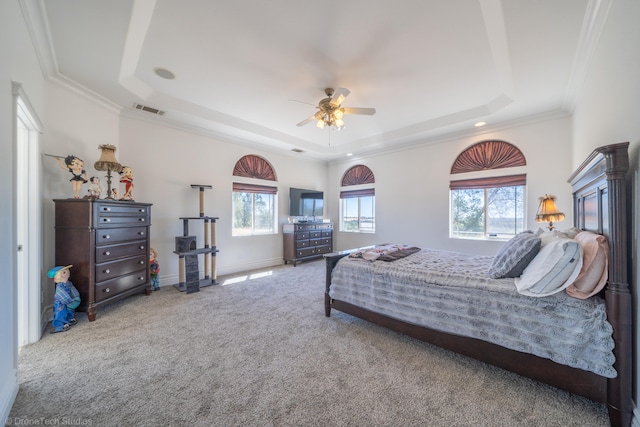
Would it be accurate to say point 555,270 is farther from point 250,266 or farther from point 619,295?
point 250,266

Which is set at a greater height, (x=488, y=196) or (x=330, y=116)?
(x=330, y=116)

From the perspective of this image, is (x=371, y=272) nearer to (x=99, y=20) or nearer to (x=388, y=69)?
(x=388, y=69)

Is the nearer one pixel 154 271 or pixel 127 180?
pixel 127 180

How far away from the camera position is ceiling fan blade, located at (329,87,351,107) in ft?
9.24

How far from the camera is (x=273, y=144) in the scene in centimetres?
539

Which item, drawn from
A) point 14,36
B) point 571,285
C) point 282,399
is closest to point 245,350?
point 282,399

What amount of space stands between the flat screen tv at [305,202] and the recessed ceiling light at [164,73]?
3265 mm

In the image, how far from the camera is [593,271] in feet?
5.12

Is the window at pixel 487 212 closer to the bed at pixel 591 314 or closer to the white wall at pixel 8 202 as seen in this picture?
the bed at pixel 591 314

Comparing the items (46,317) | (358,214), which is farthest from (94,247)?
(358,214)

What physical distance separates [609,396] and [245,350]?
2.50 metres

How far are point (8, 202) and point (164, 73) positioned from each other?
2154mm

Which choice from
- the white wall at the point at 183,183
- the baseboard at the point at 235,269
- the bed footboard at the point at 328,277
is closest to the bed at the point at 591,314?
the bed footboard at the point at 328,277

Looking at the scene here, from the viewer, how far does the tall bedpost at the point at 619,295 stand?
54.8 inches
